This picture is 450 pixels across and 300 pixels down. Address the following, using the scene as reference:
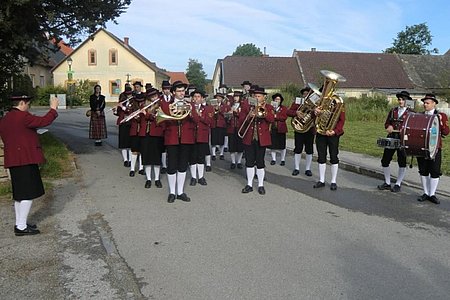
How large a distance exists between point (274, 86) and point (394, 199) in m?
41.0

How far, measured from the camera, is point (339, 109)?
9.01 meters

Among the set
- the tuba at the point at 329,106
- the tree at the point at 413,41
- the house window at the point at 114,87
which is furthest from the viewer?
the tree at the point at 413,41

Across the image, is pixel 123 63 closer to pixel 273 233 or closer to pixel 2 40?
pixel 2 40

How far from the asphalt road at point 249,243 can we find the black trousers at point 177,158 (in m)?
0.57

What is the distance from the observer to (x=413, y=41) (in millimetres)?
77688

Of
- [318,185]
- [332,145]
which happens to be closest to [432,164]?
[332,145]

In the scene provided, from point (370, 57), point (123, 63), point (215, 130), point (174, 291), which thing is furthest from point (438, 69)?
point (174, 291)

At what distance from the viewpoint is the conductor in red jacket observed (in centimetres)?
600

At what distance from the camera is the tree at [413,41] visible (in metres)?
76.8

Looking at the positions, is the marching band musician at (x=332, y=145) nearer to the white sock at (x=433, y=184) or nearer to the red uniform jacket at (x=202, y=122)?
the white sock at (x=433, y=184)

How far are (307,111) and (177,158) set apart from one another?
2995 millimetres

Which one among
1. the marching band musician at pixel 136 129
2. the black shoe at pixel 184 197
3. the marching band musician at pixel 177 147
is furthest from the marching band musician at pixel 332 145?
the marching band musician at pixel 136 129

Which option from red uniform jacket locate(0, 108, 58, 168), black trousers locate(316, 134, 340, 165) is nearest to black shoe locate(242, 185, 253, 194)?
black trousers locate(316, 134, 340, 165)

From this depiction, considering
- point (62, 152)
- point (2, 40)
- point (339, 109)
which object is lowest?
point (62, 152)
